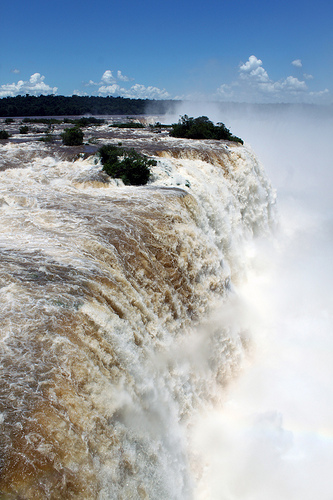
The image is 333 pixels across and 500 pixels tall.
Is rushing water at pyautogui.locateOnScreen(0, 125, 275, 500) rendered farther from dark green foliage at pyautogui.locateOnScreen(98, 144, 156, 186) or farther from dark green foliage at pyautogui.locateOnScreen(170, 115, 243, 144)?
dark green foliage at pyautogui.locateOnScreen(170, 115, 243, 144)

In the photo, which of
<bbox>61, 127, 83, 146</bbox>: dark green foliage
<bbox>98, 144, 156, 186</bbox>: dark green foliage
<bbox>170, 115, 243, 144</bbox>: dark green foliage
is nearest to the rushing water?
<bbox>98, 144, 156, 186</bbox>: dark green foliage

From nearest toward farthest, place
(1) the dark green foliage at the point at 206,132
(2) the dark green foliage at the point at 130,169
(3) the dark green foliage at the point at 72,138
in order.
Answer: (2) the dark green foliage at the point at 130,169, (3) the dark green foliage at the point at 72,138, (1) the dark green foliage at the point at 206,132

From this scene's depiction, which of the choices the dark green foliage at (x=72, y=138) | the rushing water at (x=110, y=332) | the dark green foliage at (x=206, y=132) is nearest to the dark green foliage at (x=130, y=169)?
the rushing water at (x=110, y=332)

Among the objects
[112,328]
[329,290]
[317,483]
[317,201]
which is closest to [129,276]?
[112,328]

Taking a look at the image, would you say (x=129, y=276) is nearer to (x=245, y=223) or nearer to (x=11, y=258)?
(x=11, y=258)

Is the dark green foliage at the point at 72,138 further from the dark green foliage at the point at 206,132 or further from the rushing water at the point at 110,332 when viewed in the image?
the dark green foliage at the point at 206,132

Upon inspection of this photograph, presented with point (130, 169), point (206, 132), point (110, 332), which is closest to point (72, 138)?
point (130, 169)

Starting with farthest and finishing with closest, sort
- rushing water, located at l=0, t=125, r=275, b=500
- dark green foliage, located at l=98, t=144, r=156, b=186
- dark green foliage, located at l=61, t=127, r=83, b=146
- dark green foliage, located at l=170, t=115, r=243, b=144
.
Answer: dark green foliage, located at l=170, t=115, r=243, b=144 < dark green foliage, located at l=61, t=127, r=83, b=146 < dark green foliage, located at l=98, t=144, r=156, b=186 < rushing water, located at l=0, t=125, r=275, b=500

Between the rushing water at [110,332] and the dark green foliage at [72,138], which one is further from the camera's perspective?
the dark green foliage at [72,138]

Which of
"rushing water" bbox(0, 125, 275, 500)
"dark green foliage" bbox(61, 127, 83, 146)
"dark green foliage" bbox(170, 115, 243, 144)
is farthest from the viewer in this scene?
"dark green foliage" bbox(170, 115, 243, 144)
